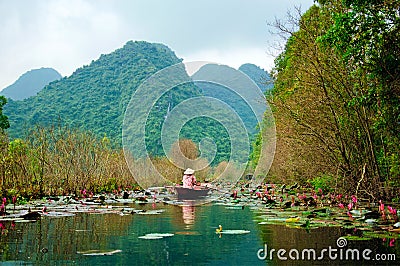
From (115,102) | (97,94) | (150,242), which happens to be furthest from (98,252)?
(97,94)

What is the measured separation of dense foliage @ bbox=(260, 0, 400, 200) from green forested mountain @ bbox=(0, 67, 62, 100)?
63251 millimetres

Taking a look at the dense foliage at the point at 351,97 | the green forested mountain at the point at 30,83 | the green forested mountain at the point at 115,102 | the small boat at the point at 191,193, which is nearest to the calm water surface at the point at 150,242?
the dense foliage at the point at 351,97

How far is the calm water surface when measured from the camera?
5191 millimetres

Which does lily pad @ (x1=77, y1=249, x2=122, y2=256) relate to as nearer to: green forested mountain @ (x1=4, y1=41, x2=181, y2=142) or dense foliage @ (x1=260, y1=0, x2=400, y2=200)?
dense foliage @ (x1=260, y1=0, x2=400, y2=200)

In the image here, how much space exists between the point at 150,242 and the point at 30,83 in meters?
74.3

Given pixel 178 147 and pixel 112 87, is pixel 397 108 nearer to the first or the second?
pixel 178 147

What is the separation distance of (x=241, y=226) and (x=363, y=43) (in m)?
3.91

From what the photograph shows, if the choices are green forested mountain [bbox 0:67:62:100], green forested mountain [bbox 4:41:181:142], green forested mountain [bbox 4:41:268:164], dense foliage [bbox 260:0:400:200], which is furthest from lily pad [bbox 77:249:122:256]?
green forested mountain [bbox 0:67:62:100]

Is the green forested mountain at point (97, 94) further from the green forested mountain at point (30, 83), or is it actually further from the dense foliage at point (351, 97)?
the dense foliage at point (351, 97)

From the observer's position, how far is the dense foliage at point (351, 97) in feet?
28.1

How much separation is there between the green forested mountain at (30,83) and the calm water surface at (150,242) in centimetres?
6562

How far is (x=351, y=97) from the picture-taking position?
10.7 m

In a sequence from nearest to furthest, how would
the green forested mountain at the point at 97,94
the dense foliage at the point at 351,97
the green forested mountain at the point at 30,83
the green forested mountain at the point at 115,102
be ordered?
the dense foliage at the point at 351,97 < the green forested mountain at the point at 115,102 < the green forested mountain at the point at 97,94 < the green forested mountain at the point at 30,83

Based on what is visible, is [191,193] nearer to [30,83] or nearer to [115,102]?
[115,102]
